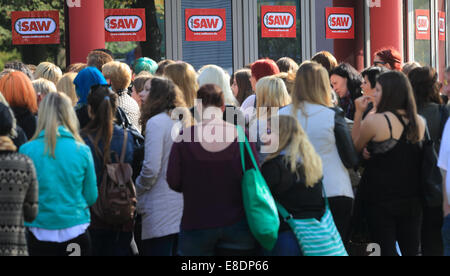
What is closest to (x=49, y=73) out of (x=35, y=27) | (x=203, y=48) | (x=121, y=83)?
(x=121, y=83)

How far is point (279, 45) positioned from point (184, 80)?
28.5 feet

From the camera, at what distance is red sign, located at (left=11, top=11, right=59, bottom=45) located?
12.6 m

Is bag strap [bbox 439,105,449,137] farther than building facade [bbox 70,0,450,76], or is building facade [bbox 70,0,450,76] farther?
building facade [bbox 70,0,450,76]

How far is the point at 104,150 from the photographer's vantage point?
5359 mm

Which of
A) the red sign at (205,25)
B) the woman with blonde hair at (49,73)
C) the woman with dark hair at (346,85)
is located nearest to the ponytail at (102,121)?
the woman with blonde hair at (49,73)

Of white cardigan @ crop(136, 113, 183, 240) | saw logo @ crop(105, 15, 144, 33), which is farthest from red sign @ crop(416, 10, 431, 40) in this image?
white cardigan @ crop(136, 113, 183, 240)

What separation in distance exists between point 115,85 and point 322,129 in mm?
2435

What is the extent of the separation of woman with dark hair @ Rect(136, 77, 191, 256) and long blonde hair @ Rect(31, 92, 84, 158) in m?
0.64

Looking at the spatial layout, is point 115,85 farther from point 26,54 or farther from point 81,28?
point 26,54

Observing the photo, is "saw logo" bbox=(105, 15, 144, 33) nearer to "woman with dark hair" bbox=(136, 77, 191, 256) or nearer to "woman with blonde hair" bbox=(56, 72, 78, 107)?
"woman with blonde hair" bbox=(56, 72, 78, 107)

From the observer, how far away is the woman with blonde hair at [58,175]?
15.9ft

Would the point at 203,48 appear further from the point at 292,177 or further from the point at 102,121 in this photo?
the point at 292,177

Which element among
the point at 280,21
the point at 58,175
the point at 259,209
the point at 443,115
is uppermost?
the point at 280,21
